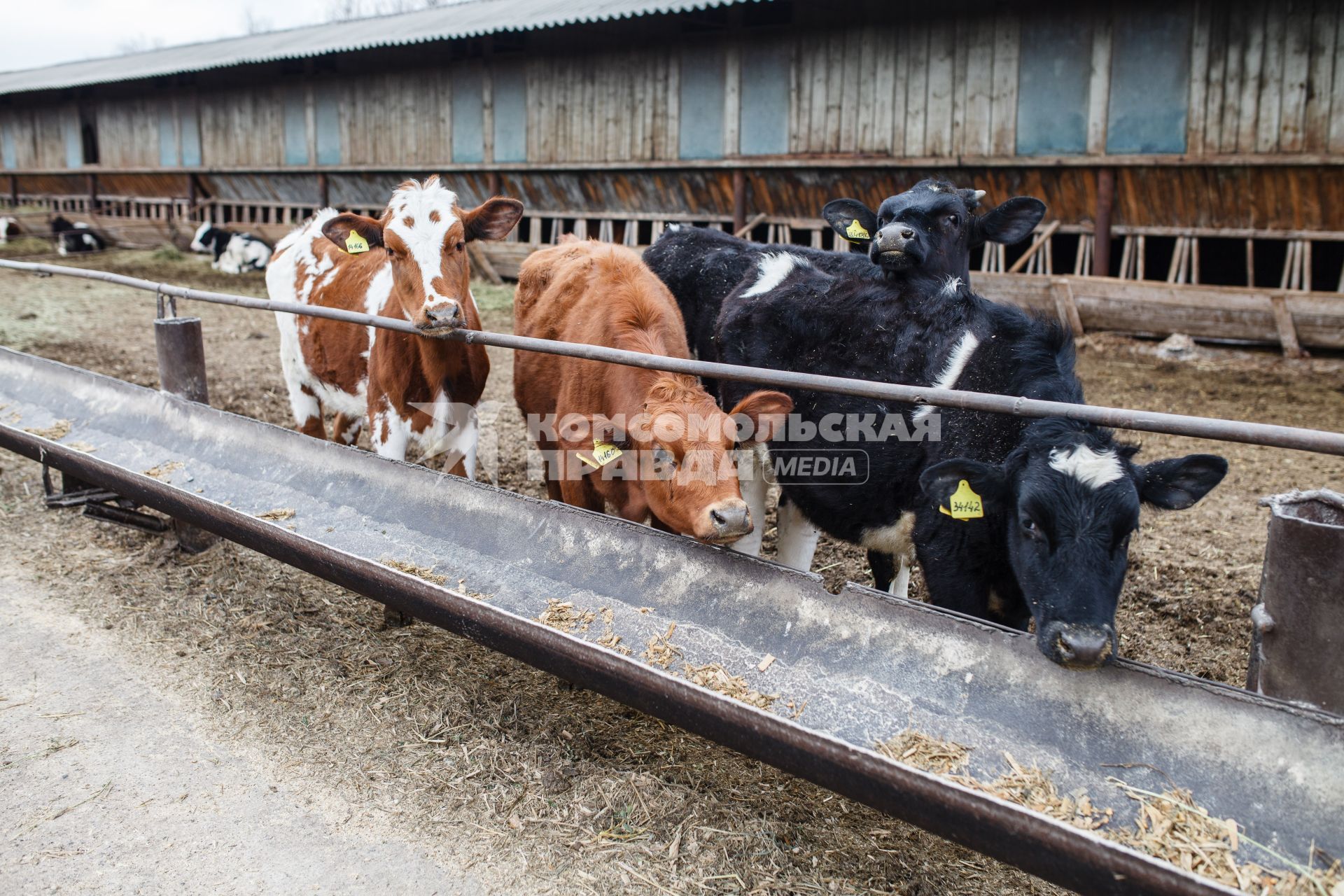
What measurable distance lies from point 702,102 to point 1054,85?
4.51 m

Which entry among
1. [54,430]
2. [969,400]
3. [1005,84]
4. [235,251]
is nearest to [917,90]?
[1005,84]

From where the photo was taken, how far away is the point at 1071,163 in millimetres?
10383

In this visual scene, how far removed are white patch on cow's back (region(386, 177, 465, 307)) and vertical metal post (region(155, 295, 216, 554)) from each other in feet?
4.27

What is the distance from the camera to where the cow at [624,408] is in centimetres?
325

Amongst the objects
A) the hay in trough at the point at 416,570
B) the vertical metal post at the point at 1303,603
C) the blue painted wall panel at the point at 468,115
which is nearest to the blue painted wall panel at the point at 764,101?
the blue painted wall panel at the point at 468,115

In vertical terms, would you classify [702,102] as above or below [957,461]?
above

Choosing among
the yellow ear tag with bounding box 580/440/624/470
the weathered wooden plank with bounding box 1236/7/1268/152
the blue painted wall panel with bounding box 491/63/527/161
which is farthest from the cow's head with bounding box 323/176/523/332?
the blue painted wall panel with bounding box 491/63/527/161

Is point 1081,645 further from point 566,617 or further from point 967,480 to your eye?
point 566,617

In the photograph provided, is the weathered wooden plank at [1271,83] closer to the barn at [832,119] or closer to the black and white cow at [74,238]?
the barn at [832,119]

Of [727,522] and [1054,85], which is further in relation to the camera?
[1054,85]

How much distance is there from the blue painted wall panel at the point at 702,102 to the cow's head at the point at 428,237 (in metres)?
8.64

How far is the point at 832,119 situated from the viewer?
11.9m

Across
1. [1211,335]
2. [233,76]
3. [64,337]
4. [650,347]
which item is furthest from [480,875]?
[233,76]

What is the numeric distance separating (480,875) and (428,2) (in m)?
58.5
